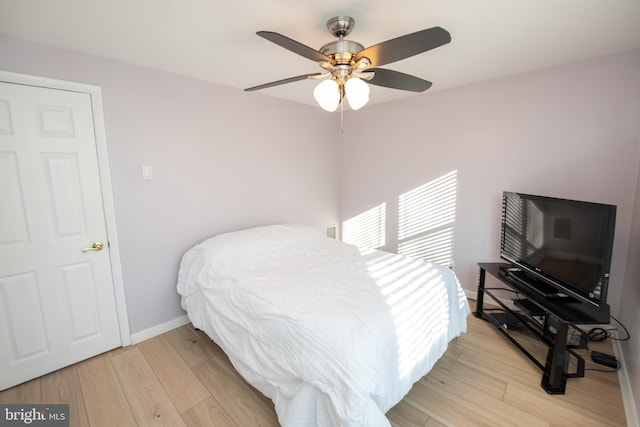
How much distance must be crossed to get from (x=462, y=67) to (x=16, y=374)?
4040mm

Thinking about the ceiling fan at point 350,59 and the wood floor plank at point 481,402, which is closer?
the ceiling fan at point 350,59

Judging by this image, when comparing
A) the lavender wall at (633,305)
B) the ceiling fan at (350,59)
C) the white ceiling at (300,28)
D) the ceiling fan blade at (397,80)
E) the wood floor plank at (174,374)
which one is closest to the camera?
the ceiling fan at (350,59)

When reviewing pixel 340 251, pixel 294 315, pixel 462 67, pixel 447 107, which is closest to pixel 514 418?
pixel 294 315

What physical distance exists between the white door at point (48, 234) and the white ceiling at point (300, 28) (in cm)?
50

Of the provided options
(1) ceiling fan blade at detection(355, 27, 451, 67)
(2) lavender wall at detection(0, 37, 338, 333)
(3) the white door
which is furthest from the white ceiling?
(3) the white door

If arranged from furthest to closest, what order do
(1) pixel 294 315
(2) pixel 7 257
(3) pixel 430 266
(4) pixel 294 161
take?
1. (4) pixel 294 161
2. (3) pixel 430 266
3. (2) pixel 7 257
4. (1) pixel 294 315

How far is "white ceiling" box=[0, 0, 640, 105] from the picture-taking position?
1.40 meters

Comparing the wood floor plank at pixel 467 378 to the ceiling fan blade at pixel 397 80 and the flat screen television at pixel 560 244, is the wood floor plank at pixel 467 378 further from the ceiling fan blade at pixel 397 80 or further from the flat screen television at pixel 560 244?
the ceiling fan blade at pixel 397 80

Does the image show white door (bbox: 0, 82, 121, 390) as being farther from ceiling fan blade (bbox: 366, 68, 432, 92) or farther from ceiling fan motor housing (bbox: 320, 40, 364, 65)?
ceiling fan blade (bbox: 366, 68, 432, 92)

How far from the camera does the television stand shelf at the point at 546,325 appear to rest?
1758 millimetres

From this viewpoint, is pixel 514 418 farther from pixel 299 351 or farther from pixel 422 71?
pixel 422 71

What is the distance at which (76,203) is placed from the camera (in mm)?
1994

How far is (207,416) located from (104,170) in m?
1.89

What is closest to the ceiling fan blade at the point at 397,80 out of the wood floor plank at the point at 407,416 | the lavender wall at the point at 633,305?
the lavender wall at the point at 633,305
